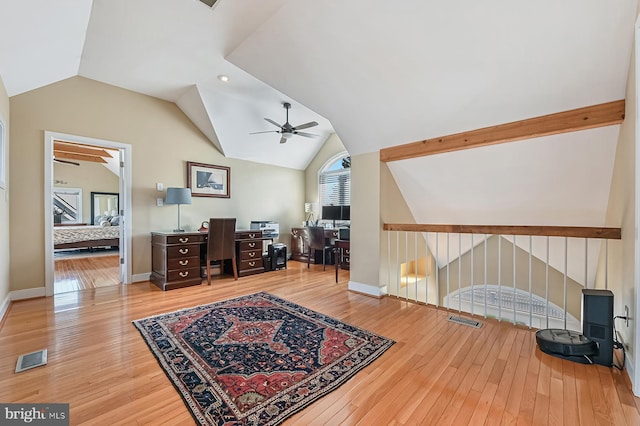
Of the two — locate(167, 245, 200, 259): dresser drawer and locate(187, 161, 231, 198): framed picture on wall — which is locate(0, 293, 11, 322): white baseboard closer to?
locate(167, 245, 200, 259): dresser drawer

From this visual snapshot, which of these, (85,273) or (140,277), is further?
(85,273)

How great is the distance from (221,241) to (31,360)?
2.45 metres

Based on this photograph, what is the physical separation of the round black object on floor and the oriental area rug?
1148 mm

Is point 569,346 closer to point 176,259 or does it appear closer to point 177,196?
point 176,259

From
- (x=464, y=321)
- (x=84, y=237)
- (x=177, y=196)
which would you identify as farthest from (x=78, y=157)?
(x=464, y=321)

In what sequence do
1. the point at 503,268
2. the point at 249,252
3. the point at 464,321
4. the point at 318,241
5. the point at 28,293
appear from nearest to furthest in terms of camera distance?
the point at 464,321 → the point at 28,293 → the point at 503,268 → the point at 249,252 → the point at 318,241

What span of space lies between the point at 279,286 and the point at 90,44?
12.2 feet

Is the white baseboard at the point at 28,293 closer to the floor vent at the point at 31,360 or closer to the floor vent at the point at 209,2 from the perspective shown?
the floor vent at the point at 31,360

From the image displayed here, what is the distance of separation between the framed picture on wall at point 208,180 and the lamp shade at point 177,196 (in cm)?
46

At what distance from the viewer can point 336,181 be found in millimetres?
6230

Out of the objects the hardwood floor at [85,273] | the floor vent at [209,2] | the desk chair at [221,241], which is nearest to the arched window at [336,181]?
the desk chair at [221,241]

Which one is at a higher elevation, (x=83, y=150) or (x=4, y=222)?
(x=83, y=150)

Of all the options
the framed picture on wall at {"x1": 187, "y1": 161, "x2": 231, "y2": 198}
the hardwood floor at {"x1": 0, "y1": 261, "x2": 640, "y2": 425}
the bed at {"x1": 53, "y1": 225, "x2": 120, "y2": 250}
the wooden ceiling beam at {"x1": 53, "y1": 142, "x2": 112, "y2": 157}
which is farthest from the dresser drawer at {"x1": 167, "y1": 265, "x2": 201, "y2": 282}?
the wooden ceiling beam at {"x1": 53, "y1": 142, "x2": 112, "y2": 157}

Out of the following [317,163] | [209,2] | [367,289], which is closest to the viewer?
[209,2]
